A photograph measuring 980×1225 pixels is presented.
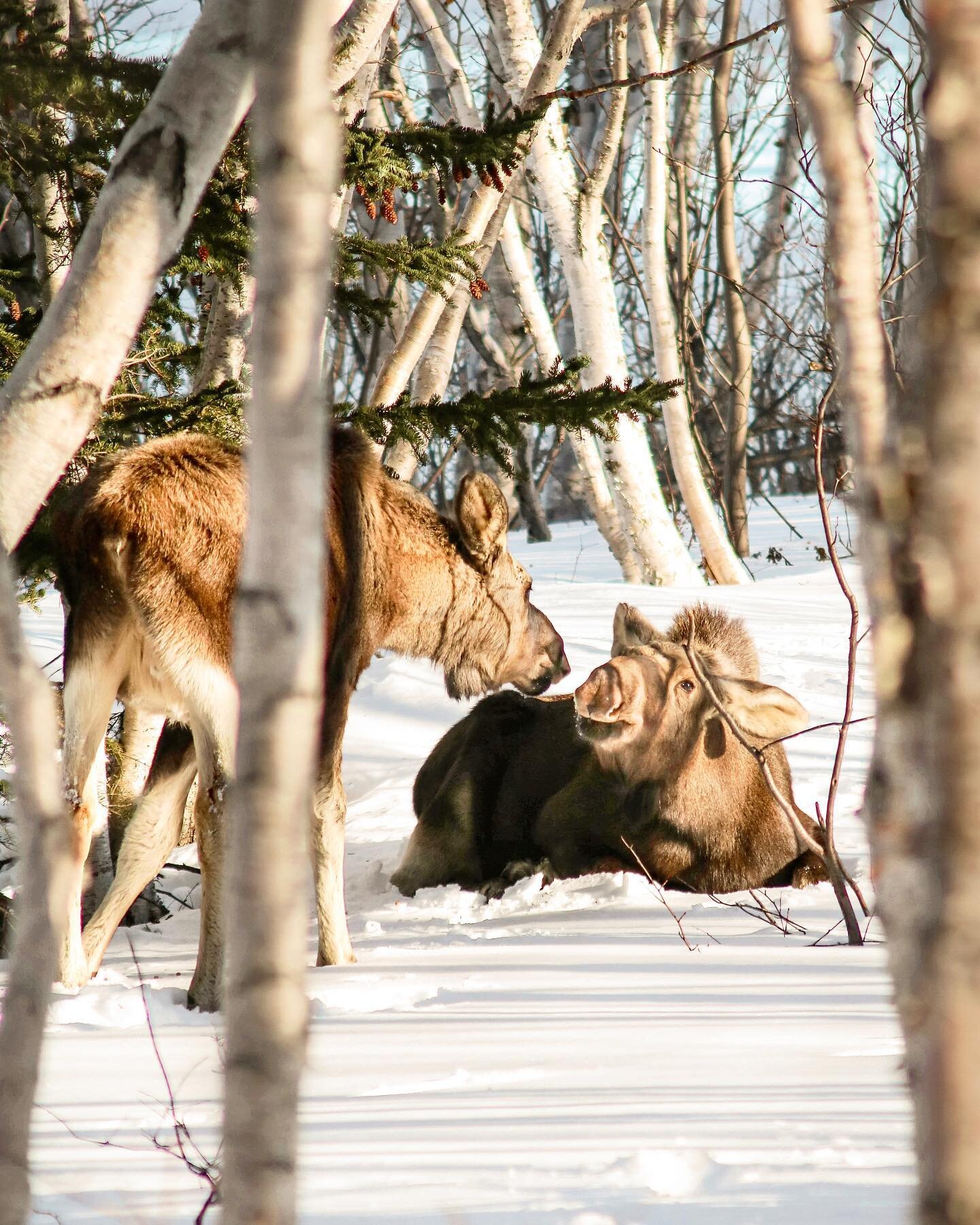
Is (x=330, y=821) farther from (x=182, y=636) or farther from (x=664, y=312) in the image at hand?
(x=664, y=312)

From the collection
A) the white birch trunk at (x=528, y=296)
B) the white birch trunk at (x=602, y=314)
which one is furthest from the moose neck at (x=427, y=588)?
the white birch trunk at (x=528, y=296)

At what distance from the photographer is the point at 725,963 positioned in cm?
354

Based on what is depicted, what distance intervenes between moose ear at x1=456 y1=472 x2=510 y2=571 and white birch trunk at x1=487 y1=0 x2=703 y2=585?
625 cm

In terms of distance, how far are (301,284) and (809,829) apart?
4.83m

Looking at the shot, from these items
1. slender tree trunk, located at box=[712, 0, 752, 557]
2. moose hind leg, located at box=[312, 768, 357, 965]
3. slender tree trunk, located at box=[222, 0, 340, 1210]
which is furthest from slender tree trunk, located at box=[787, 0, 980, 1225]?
slender tree trunk, located at box=[712, 0, 752, 557]

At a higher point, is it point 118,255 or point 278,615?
point 118,255

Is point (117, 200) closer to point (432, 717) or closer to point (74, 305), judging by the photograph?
point (74, 305)

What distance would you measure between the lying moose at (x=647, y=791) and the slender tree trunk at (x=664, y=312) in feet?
23.1

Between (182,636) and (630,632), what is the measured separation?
2.40 m

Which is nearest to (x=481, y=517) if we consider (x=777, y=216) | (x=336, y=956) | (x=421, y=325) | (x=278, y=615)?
(x=336, y=956)

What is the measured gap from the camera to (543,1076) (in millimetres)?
2426

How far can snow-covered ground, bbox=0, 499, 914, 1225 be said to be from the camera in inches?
70.6

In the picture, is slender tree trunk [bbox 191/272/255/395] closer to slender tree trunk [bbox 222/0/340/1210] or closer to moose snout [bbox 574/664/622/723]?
moose snout [bbox 574/664/622/723]

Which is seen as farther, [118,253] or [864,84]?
[864,84]
